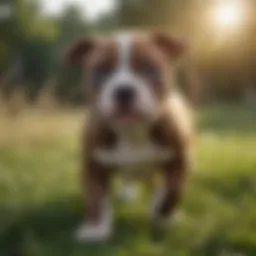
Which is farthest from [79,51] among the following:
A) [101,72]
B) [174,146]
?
[174,146]

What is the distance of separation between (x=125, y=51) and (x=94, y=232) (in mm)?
222

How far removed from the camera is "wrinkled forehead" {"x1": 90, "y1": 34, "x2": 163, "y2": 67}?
85cm

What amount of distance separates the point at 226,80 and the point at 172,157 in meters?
0.13

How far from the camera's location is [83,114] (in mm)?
891

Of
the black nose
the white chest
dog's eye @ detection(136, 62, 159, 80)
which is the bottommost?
the white chest

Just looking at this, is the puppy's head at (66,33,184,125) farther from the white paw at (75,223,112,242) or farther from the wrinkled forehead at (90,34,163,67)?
the white paw at (75,223,112,242)

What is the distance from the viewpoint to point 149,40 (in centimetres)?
87

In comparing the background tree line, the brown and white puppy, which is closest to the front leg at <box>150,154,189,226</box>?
the brown and white puppy

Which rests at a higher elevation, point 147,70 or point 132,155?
A: point 147,70

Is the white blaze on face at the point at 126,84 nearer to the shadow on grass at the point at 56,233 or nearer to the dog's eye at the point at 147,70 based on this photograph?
the dog's eye at the point at 147,70

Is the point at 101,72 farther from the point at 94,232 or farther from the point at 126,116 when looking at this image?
the point at 94,232

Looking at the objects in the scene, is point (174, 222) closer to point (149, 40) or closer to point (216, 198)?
point (216, 198)

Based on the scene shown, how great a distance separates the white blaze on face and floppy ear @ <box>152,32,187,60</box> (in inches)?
Result: 1.4

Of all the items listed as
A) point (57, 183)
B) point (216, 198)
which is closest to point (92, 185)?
point (57, 183)
